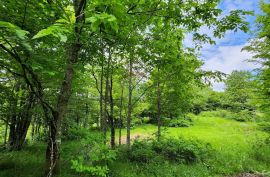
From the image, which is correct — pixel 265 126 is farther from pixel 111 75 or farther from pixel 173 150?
pixel 111 75

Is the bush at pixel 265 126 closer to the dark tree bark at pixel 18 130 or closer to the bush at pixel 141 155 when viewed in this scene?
the bush at pixel 141 155

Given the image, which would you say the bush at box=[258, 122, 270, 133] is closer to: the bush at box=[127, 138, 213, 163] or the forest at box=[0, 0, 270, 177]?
the forest at box=[0, 0, 270, 177]

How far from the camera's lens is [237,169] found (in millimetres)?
7012

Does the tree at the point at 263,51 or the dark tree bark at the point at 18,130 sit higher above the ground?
the tree at the point at 263,51

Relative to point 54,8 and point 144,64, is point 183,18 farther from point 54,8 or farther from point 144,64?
point 144,64

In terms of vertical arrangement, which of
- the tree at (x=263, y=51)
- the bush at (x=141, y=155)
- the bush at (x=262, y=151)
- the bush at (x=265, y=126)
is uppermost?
the tree at (x=263, y=51)

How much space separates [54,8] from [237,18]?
3319 millimetres

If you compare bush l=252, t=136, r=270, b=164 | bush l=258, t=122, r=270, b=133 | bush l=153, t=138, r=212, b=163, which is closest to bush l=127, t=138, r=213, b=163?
bush l=153, t=138, r=212, b=163

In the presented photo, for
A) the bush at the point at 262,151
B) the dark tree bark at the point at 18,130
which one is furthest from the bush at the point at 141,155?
the bush at the point at 262,151

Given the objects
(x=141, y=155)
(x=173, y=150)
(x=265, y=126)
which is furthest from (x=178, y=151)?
(x=265, y=126)

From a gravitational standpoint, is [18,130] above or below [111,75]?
below

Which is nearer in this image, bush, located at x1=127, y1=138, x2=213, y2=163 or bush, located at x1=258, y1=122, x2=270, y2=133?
bush, located at x1=127, y1=138, x2=213, y2=163

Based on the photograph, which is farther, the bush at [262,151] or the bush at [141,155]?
the bush at [262,151]

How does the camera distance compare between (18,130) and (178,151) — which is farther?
(178,151)
